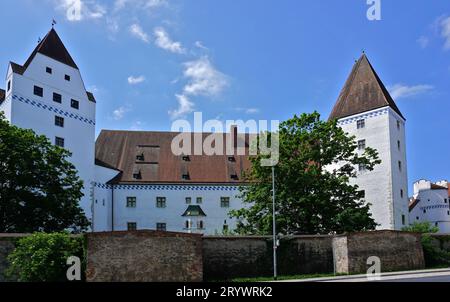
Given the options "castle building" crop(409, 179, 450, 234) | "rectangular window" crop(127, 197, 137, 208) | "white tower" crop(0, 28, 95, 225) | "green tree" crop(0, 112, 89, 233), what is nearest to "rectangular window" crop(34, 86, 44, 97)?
"white tower" crop(0, 28, 95, 225)

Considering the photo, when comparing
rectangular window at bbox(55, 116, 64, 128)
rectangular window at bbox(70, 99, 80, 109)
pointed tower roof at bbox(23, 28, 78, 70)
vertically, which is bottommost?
rectangular window at bbox(55, 116, 64, 128)

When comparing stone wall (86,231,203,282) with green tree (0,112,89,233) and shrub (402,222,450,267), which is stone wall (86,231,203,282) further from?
shrub (402,222,450,267)

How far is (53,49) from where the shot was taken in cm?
4106

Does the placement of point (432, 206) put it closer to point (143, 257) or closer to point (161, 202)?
point (161, 202)

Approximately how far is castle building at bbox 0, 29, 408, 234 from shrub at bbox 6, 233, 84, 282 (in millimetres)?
16549

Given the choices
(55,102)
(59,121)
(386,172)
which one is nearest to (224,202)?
(386,172)

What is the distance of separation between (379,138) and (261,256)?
68.8ft

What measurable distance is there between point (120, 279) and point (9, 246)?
5.34m

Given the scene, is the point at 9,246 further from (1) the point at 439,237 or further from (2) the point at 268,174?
(1) the point at 439,237

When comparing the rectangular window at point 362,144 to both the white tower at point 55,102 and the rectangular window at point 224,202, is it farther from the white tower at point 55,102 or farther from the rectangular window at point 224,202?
the white tower at point 55,102

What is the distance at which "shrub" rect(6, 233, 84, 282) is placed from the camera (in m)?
21.8

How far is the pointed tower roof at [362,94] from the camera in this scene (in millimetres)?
44000

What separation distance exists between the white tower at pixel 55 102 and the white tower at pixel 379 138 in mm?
23129
